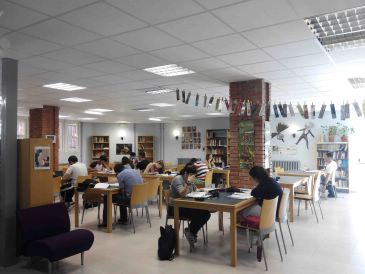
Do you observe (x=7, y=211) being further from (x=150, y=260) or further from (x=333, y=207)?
(x=333, y=207)

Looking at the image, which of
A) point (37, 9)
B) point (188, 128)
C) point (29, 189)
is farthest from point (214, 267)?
point (188, 128)

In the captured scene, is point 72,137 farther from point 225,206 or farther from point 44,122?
point 225,206

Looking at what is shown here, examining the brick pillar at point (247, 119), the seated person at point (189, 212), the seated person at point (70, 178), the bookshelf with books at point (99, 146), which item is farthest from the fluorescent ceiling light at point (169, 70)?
the bookshelf with books at point (99, 146)

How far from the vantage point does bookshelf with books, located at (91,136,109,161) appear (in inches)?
614

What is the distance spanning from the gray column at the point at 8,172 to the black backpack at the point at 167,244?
182cm

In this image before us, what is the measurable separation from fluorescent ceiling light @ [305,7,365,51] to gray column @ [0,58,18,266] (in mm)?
3656

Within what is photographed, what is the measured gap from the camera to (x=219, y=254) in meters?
4.19

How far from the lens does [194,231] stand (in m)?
4.46

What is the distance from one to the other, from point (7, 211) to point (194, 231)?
8.03 feet

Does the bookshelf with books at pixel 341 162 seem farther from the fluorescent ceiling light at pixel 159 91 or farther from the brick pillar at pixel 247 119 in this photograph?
the fluorescent ceiling light at pixel 159 91

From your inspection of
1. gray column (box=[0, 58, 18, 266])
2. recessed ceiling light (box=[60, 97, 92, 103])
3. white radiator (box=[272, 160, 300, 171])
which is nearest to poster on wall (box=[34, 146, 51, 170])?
gray column (box=[0, 58, 18, 266])

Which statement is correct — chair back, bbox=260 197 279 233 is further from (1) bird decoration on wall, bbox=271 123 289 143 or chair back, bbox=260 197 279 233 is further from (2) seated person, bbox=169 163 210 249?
(1) bird decoration on wall, bbox=271 123 289 143

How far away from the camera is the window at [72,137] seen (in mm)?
14725

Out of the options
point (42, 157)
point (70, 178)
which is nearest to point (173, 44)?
point (42, 157)
